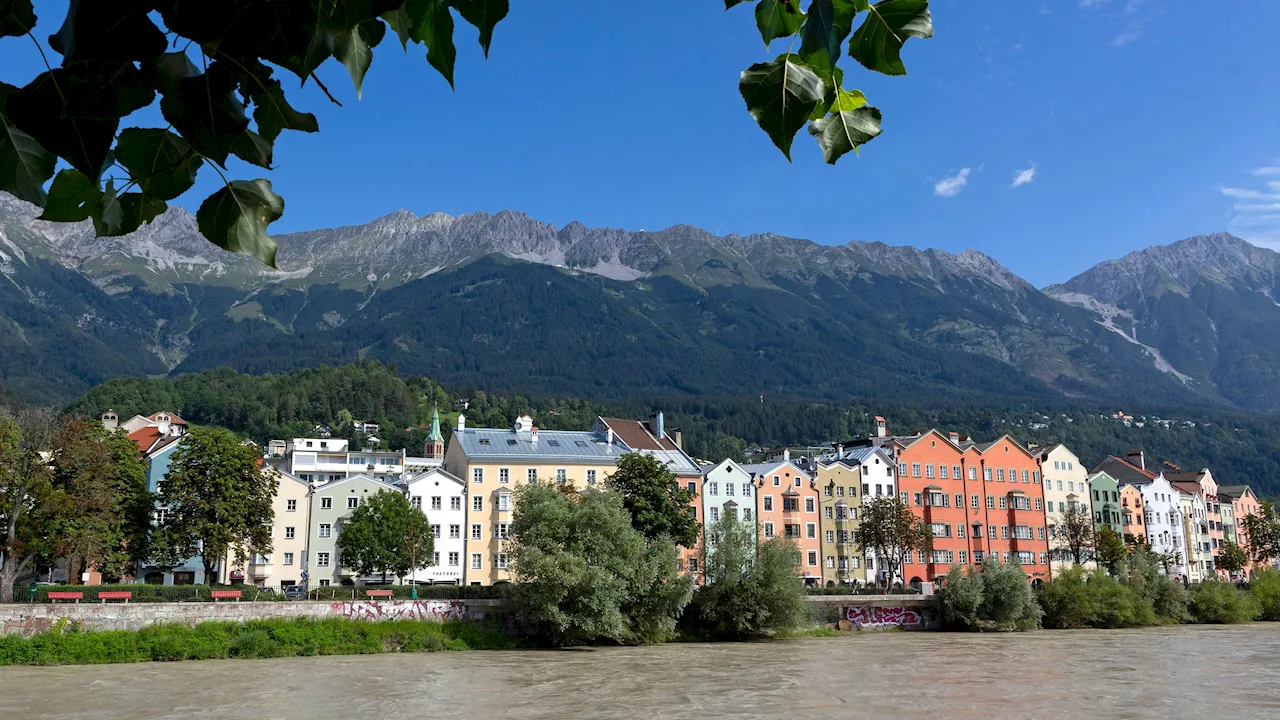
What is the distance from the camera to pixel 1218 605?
73.8 m

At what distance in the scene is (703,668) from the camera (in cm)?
4469

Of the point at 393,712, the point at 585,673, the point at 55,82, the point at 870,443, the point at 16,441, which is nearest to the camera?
the point at 55,82

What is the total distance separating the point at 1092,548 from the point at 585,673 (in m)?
67.1

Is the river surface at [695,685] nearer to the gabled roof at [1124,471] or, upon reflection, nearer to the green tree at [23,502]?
the green tree at [23,502]

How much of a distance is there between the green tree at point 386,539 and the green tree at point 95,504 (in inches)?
537

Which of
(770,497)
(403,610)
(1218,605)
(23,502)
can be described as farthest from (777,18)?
(1218,605)

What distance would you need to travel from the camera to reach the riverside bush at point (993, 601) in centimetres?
6506

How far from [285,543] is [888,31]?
2989 inches

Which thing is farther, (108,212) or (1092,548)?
(1092,548)

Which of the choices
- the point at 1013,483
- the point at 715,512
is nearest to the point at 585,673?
the point at 715,512

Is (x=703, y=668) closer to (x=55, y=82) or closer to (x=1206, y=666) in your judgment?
(x=1206, y=666)

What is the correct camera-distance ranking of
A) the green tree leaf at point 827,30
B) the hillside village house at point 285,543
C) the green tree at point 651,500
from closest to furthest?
the green tree leaf at point 827,30
the green tree at point 651,500
the hillside village house at point 285,543

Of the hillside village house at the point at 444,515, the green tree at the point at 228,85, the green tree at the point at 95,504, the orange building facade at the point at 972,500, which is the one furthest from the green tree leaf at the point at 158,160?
the orange building facade at the point at 972,500

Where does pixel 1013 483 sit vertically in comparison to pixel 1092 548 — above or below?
above
